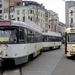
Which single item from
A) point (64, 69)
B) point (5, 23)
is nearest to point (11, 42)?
point (5, 23)

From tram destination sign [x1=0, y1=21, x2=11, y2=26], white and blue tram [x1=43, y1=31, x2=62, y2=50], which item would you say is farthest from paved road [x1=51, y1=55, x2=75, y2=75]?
white and blue tram [x1=43, y1=31, x2=62, y2=50]

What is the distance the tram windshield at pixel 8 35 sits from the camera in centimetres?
1252

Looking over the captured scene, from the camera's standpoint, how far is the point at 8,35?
1266 cm

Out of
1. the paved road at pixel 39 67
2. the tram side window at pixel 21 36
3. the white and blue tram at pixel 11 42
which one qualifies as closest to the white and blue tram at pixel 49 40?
the paved road at pixel 39 67

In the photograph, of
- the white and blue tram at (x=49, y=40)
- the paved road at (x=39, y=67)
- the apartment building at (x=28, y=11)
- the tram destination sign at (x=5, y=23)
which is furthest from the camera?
the apartment building at (x=28, y=11)

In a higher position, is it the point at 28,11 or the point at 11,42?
the point at 28,11

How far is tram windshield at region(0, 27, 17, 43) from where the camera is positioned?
12.5 m

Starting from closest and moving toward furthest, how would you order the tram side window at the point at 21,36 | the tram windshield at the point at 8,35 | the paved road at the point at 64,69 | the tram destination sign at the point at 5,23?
the paved road at the point at 64,69
the tram windshield at the point at 8,35
the tram destination sign at the point at 5,23
the tram side window at the point at 21,36

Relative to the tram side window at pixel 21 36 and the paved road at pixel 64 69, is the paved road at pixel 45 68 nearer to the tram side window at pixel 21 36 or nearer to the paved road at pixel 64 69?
the paved road at pixel 64 69

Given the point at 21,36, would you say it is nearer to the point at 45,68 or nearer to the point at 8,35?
the point at 8,35

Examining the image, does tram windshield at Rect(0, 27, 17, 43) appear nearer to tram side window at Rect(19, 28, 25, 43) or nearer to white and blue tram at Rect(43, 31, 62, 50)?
tram side window at Rect(19, 28, 25, 43)

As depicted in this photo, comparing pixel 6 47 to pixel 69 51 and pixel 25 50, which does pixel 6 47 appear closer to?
pixel 25 50

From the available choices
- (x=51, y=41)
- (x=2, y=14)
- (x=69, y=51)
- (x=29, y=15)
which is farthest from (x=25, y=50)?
(x=2, y=14)

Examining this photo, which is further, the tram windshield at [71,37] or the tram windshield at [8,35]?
the tram windshield at [71,37]
